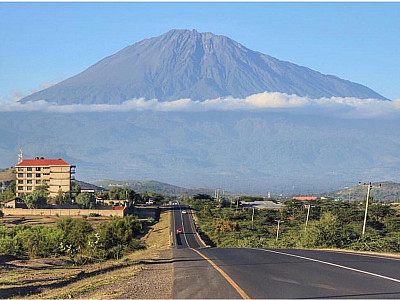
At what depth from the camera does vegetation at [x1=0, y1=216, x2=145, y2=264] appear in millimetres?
49062

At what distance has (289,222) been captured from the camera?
103 m

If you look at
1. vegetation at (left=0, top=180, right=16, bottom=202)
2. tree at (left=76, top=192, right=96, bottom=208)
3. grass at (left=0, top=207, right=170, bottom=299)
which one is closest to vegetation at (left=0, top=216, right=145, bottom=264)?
grass at (left=0, top=207, right=170, bottom=299)

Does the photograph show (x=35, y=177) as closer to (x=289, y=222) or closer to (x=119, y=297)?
(x=289, y=222)

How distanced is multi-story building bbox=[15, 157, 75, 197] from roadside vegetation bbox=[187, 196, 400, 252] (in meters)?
31.4

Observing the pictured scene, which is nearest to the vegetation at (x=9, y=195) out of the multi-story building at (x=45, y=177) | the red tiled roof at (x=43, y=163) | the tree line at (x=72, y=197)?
the tree line at (x=72, y=197)

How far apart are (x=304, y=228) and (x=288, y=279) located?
50044 millimetres

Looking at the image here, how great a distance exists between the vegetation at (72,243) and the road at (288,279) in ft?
75.8

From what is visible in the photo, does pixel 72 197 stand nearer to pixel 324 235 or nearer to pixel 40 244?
pixel 40 244

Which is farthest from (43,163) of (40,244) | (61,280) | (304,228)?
(61,280)

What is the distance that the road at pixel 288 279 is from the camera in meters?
15.5

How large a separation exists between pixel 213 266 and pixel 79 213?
92.5m

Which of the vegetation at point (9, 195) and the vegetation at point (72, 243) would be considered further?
the vegetation at point (9, 195)

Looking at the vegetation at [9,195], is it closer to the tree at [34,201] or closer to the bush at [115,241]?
the tree at [34,201]

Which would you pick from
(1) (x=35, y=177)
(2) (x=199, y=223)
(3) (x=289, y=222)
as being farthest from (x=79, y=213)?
(1) (x=35, y=177)
